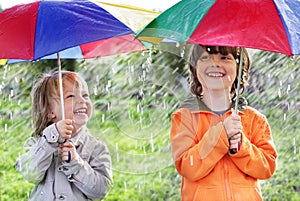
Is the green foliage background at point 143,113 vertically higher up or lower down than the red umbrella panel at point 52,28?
lower down

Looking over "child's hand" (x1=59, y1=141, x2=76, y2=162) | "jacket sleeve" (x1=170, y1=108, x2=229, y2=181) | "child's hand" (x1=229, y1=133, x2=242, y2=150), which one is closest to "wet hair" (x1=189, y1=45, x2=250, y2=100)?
"jacket sleeve" (x1=170, y1=108, x2=229, y2=181)

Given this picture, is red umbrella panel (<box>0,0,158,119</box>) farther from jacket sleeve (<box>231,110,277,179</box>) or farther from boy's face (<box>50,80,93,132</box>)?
jacket sleeve (<box>231,110,277,179</box>)

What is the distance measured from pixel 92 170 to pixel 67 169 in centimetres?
13

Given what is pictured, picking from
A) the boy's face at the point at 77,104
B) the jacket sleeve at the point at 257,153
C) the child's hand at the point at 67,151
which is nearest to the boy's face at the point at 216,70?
the jacket sleeve at the point at 257,153

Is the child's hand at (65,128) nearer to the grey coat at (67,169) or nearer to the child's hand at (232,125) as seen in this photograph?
the grey coat at (67,169)

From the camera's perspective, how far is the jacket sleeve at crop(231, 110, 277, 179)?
3268mm

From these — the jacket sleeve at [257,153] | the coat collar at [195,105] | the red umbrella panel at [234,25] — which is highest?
the red umbrella panel at [234,25]

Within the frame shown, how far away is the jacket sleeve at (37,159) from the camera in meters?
3.33

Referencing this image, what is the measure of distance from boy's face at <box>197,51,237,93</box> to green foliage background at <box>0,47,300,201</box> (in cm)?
8

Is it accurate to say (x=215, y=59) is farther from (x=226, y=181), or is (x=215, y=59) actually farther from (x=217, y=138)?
(x=226, y=181)

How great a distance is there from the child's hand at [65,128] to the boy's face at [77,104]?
0.08 metres

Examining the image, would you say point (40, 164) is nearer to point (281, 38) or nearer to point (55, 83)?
point (55, 83)

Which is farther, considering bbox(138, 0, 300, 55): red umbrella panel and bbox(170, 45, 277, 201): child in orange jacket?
bbox(170, 45, 277, 201): child in orange jacket

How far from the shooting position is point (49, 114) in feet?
11.4
